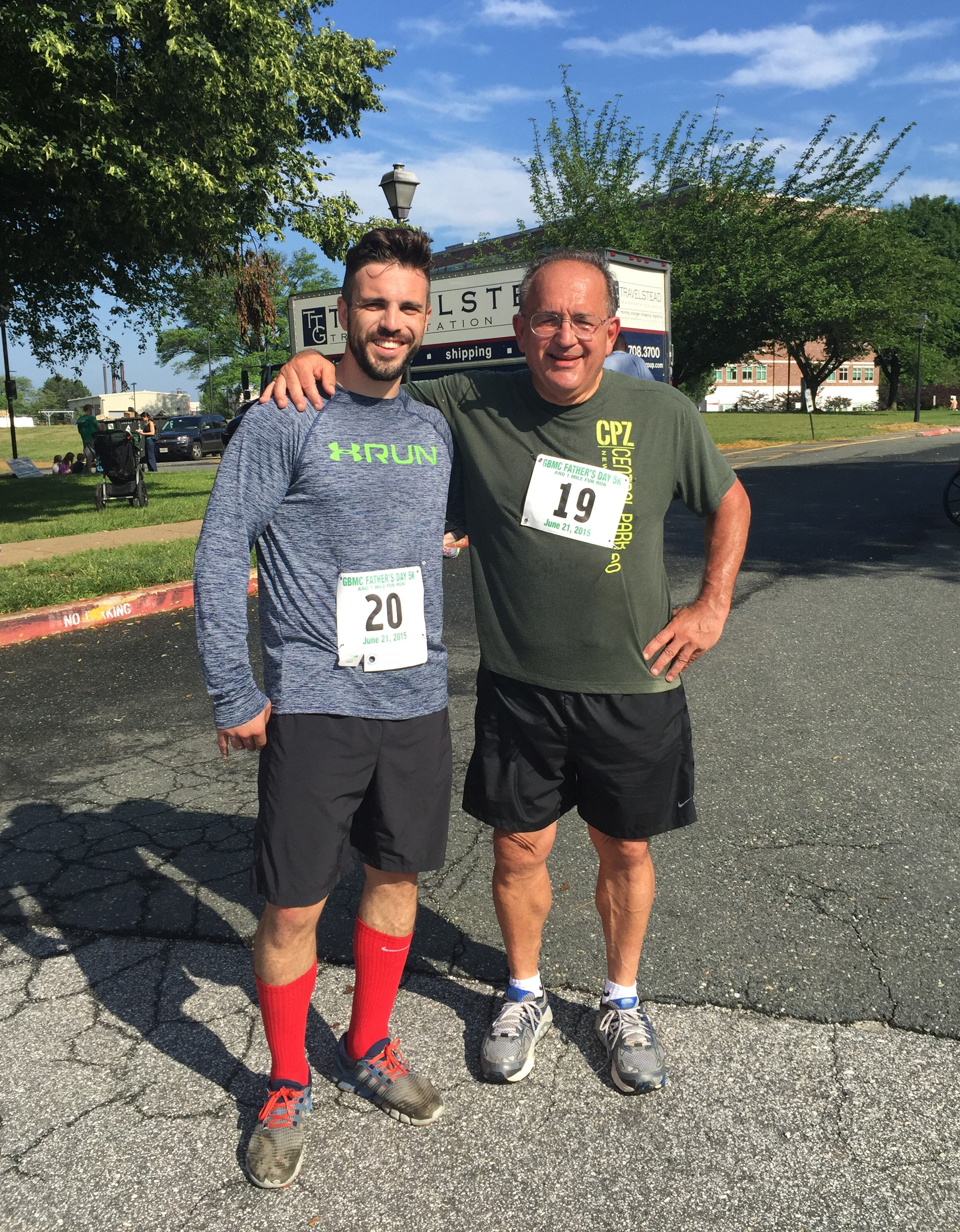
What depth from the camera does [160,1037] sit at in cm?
256

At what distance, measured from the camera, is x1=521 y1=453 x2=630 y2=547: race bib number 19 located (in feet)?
7.54

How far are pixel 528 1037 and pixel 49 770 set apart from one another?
2.91 meters

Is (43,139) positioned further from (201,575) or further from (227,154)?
(201,575)

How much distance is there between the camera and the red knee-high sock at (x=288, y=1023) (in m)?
2.19

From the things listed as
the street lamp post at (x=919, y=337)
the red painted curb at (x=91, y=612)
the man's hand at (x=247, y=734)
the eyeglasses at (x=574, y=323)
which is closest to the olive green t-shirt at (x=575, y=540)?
the eyeglasses at (x=574, y=323)

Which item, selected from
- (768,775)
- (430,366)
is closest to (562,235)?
(430,366)

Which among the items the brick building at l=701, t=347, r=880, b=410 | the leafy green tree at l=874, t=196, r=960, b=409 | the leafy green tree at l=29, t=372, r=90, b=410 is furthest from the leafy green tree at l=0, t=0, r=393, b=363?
the leafy green tree at l=29, t=372, r=90, b=410

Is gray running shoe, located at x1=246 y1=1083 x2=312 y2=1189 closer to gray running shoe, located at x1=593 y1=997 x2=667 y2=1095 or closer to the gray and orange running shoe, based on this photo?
the gray and orange running shoe

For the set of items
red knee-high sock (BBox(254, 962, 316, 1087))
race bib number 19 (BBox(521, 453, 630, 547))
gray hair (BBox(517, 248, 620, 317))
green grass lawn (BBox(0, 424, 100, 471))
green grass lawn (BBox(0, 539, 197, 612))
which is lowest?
red knee-high sock (BBox(254, 962, 316, 1087))

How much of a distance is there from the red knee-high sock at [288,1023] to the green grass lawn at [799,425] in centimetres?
2781

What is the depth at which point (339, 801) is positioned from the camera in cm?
216

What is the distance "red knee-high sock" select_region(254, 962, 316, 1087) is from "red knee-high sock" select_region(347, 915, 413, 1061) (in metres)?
0.15

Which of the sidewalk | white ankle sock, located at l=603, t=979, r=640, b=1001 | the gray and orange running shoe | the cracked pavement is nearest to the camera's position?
the cracked pavement

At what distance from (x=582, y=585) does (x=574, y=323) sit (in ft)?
2.01
